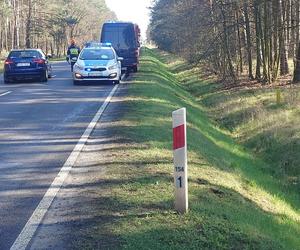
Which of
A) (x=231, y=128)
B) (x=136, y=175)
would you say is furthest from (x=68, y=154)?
(x=231, y=128)

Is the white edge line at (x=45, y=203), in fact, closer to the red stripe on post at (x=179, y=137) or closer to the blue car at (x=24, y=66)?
the red stripe on post at (x=179, y=137)

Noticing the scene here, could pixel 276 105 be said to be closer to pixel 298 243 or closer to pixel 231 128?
pixel 231 128

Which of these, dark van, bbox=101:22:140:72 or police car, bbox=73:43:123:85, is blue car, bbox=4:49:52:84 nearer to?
police car, bbox=73:43:123:85

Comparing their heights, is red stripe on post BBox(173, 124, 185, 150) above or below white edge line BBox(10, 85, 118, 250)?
above

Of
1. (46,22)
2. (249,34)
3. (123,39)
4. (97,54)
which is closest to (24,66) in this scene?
(97,54)

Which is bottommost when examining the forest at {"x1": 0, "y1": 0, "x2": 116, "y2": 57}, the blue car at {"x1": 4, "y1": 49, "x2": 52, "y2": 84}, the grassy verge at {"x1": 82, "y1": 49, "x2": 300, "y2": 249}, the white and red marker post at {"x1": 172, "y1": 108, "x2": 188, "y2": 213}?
the grassy verge at {"x1": 82, "y1": 49, "x2": 300, "y2": 249}

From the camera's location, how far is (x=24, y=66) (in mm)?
25031

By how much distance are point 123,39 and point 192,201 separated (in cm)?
2589

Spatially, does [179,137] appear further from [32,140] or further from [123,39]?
[123,39]

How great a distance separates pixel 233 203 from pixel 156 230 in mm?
1892

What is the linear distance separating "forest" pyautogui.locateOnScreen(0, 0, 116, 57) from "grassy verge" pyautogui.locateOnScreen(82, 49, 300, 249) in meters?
64.8

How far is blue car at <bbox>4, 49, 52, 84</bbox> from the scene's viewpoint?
24.9 meters

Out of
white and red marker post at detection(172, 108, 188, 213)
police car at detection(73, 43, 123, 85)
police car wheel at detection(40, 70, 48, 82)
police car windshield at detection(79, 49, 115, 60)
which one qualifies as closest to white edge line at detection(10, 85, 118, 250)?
white and red marker post at detection(172, 108, 188, 213)

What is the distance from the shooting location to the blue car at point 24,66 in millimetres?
24889
